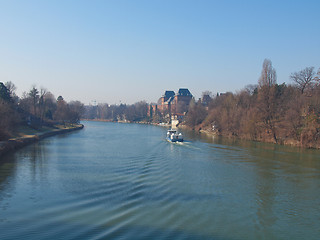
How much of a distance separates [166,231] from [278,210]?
624 centimetres

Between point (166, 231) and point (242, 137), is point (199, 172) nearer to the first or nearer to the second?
point (166, 231)

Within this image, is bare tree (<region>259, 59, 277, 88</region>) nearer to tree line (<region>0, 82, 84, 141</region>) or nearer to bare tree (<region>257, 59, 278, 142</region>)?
bare tree (<region>257, 59, 278, 142</region>)

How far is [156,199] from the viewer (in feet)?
47.3

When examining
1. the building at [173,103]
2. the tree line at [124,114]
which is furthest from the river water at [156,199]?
the tree line at [124,114]

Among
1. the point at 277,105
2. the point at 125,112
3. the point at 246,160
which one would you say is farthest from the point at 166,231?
the point at 125,112

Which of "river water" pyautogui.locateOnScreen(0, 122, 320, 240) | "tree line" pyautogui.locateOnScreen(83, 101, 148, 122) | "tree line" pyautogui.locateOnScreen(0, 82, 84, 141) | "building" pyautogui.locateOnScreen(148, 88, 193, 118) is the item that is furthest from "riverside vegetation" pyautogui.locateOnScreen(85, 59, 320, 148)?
"tree line" pyautogui.locateOnScreen(83, 101, 148, 122)

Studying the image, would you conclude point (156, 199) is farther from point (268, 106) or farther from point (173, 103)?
point (173, 103)

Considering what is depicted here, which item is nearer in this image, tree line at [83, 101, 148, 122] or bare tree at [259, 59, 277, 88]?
bare tree at [259, 59, 277, 88]

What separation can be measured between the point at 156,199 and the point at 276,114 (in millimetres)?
34548

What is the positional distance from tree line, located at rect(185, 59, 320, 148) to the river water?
1305cm

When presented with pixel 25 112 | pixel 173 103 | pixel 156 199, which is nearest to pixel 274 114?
pixel 156 199

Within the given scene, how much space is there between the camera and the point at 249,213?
13219 millimetres

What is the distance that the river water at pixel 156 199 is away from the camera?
11.0 m

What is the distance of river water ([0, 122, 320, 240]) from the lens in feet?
36.1
